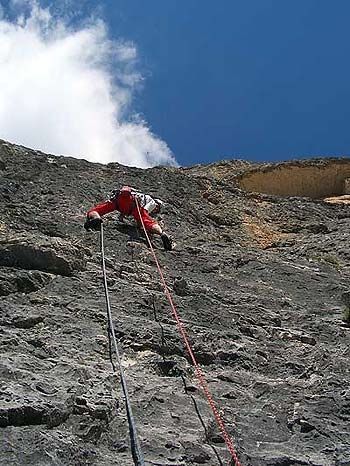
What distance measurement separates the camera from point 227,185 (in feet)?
49.2

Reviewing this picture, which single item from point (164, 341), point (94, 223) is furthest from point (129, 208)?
point (164, 341)

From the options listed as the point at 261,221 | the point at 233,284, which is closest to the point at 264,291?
the point at 233,284

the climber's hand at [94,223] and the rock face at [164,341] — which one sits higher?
the climber's hand at [94,223]

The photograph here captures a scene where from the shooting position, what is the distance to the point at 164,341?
6117 millimetres

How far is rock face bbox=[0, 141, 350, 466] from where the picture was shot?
446 cm

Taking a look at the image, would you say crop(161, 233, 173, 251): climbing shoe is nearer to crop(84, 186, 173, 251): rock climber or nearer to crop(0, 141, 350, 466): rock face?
crop(84, 186, 173, 251): rock climber

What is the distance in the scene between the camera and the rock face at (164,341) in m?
4.46

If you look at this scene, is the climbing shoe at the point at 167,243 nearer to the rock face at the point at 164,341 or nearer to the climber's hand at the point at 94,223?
the rock face at the point at 164,341

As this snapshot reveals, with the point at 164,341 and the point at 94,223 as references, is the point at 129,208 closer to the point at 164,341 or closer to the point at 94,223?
the point at 94,223

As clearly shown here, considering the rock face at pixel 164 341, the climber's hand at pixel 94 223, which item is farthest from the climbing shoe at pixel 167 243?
the climber's hand at pixel 94 223

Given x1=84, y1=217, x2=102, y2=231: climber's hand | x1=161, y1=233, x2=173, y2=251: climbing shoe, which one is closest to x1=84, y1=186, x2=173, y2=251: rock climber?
x1=161, y1=233, x2=173, y2=251: climbing shoe

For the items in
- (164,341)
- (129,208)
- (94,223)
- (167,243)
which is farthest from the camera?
(129,208)

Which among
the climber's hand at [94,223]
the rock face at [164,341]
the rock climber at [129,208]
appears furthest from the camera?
the rock climber at [129,208]

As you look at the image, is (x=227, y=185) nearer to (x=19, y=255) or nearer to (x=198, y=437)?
(x=19, y=255)
